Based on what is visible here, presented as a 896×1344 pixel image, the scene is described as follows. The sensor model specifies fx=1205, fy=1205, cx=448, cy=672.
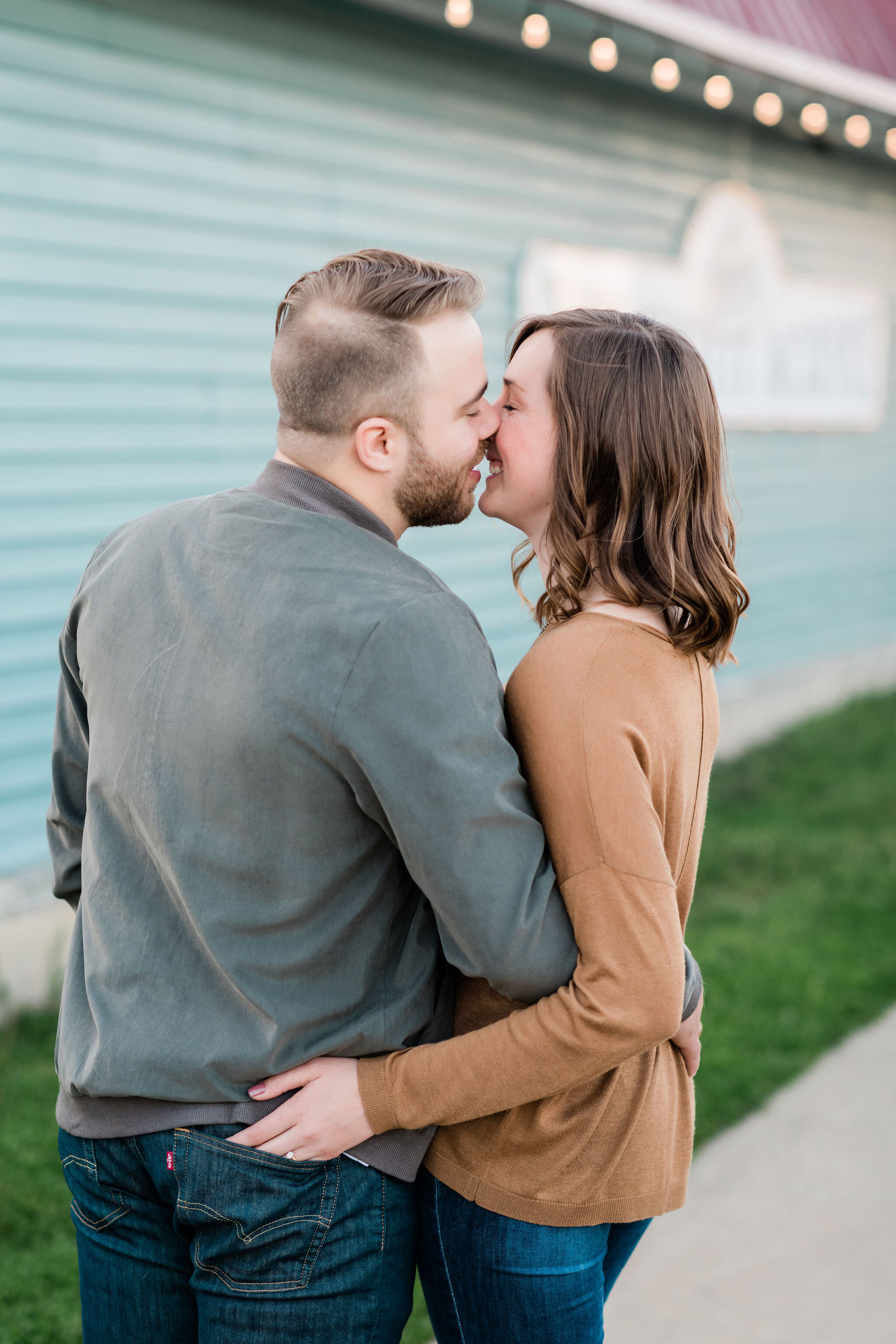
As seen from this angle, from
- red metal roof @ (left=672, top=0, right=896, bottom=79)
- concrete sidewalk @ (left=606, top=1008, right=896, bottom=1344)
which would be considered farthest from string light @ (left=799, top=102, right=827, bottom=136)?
concrete sidewalk @ (left=606, top=1008, right=896, bottom=1344)

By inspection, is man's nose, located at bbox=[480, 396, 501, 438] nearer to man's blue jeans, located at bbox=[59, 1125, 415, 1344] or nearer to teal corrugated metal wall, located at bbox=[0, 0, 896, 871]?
man's blue jeans, located at bbox=[59, 1125, 415, 1344]

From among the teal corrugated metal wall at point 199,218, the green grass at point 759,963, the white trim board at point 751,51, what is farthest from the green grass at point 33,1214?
the white trim board at point 751,51

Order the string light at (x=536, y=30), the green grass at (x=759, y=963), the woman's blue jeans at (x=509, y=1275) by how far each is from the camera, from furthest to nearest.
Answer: the string light at (x=536, y=30) → the green grass at (x=759, y=963) → the woman's blue jeans at (x=509, y=1275)

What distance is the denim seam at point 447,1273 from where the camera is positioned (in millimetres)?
1700

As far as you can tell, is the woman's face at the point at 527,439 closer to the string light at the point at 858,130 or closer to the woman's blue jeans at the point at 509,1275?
the woman's blue jeans at the point at 509,1275

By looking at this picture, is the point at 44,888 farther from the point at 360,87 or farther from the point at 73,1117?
the point at 360,87

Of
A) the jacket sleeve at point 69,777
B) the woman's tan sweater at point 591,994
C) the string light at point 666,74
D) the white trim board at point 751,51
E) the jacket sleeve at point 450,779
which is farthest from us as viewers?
the string light at point 666,74

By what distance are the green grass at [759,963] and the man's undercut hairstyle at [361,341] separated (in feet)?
7.48

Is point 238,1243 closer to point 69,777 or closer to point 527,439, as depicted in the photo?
point 69,777

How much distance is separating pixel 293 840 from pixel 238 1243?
1.72 feet

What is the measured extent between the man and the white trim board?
4.26m

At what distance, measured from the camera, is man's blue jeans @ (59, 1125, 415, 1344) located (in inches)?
60.8

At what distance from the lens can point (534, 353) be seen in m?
1.80

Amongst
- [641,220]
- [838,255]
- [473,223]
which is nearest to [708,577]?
[473,223]
